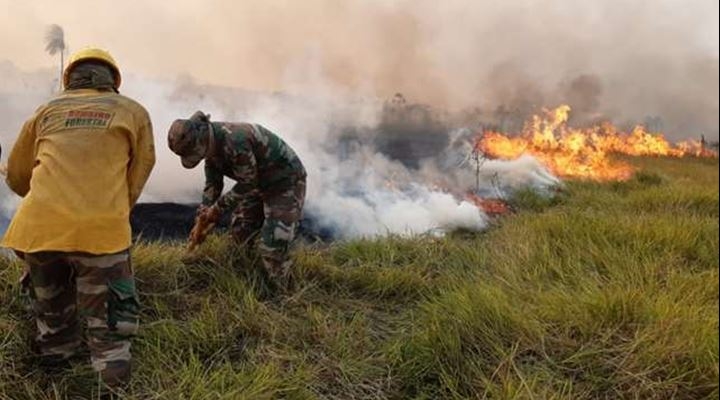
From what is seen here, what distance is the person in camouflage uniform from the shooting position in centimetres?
472

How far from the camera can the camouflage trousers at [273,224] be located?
5.02 m

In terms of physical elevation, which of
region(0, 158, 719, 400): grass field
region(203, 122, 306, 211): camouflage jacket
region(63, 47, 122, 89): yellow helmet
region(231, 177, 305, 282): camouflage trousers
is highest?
region(63, 47, 122, 89): yellow helmet

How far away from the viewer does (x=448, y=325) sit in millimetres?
3891

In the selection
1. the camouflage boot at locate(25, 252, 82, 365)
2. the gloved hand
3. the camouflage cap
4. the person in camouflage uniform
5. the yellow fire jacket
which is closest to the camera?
the yellow fire jacket

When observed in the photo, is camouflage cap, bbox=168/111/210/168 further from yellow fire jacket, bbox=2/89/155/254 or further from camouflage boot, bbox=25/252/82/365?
camouflage boot, bbox=25/252/82/365

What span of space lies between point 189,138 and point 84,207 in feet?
3.96

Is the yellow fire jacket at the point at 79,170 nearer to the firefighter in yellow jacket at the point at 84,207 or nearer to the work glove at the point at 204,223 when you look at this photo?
the firefighter in yellow jacket at the point at 84,207

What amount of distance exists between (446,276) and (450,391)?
215 cm

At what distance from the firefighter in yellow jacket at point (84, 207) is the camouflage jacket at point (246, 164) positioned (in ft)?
3.55

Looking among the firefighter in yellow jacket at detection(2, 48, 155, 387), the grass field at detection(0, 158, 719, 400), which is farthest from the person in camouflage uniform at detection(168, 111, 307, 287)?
the firefighter in yellow jacket at detection(2, 48, 155, 387)

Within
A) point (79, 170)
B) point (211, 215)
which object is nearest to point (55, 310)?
point (79, 170)

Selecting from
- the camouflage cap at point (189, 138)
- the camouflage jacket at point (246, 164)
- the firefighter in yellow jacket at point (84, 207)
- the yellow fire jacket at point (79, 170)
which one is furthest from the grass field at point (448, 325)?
the camouflage cap at point (189, 138)

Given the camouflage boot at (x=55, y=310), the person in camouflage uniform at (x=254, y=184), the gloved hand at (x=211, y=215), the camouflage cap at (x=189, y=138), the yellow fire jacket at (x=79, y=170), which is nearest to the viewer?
the yellow fire jacket at (x=79, y=170)

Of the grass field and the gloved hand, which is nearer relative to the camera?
the grass field
